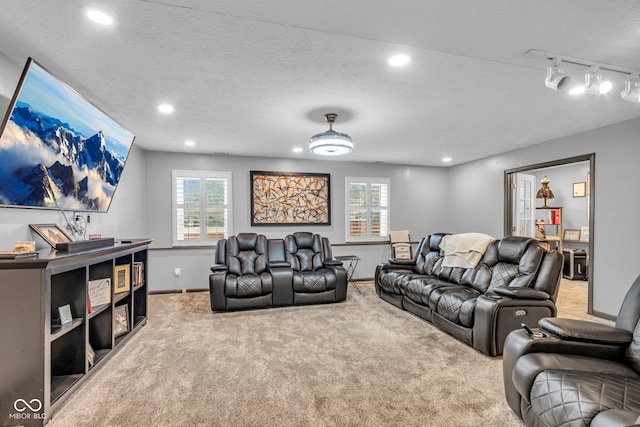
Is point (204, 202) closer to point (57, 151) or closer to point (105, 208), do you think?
point (105, 208)

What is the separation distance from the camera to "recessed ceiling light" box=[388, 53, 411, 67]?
87.5 inches

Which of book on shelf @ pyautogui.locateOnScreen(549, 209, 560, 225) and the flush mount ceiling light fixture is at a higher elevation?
the flush mount ceiling light fixture

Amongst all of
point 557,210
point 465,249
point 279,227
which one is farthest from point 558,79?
point 557,210

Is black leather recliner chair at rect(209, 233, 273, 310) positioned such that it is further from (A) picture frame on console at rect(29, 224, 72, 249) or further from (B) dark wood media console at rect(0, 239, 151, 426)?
(A) picture frame on console at rect(29, 224, 72, 249)

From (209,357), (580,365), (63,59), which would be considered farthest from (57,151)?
(580,365)

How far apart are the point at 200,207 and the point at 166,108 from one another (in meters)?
2.53

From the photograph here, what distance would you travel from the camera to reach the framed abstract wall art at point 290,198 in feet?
18.9

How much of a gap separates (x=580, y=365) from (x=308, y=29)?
246cm

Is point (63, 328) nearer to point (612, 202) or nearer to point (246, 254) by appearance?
point (246, 254)

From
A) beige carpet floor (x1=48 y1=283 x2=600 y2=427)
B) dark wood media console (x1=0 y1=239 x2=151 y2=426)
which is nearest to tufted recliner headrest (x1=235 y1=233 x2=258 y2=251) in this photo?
beige carpet floor (x1=48 y1=283 x2=600 y2=427)

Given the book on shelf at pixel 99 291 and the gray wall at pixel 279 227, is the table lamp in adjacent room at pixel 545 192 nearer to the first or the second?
the gray wall at pixel 279 227

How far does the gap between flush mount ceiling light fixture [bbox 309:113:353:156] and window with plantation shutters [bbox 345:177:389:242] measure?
2.80 metres

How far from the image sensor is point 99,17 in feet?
5.79

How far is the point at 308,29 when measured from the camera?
1.89 m
